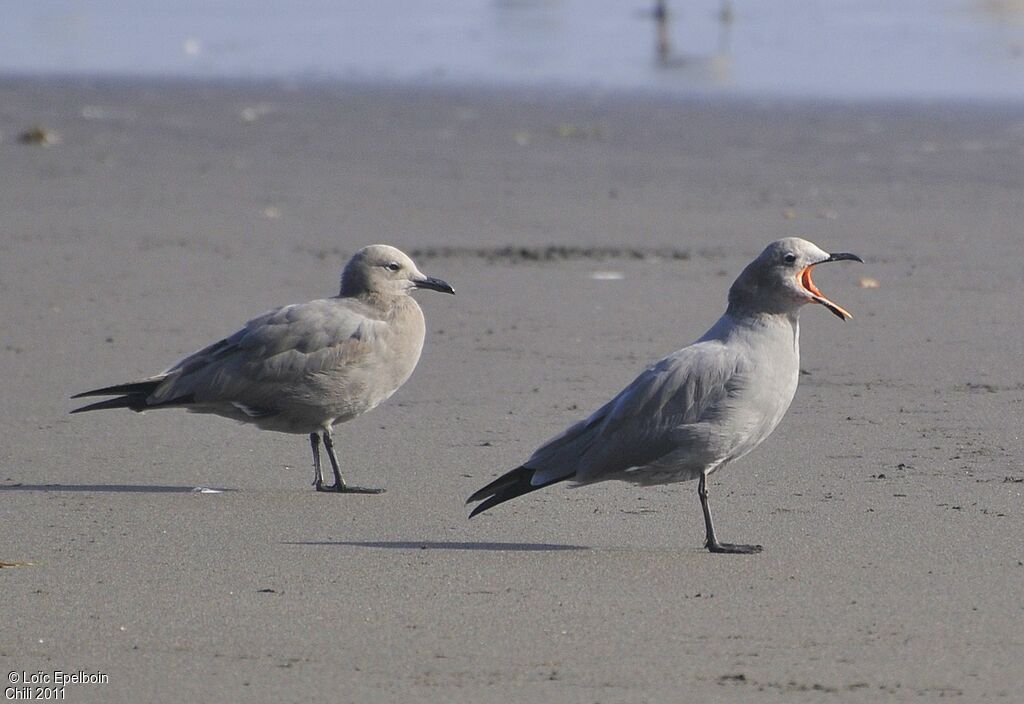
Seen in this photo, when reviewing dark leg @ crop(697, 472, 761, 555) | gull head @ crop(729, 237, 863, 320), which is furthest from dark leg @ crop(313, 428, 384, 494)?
gull head @ crop(729, 237, 863, 320)

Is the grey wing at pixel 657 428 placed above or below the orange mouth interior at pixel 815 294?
below

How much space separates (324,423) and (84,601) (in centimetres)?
198

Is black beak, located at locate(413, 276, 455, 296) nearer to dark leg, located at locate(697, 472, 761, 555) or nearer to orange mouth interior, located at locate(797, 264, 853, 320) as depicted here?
orange mouth interior, located at locate(797, 264, 853, 320)

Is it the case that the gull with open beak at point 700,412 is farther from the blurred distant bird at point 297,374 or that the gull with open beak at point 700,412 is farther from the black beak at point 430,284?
the black beak at point 430,284

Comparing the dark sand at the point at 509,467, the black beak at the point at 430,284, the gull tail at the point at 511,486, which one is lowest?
the dark sand at the point at 509,467

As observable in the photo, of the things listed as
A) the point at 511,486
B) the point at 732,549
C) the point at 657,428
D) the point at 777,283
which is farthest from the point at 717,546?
the point at 777,283

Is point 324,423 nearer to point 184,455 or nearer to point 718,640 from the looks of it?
point 184,455

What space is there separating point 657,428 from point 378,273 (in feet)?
6.30

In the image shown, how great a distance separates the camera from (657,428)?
19.5 feet

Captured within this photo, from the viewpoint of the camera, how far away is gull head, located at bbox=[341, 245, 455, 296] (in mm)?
7465

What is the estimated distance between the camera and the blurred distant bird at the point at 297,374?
7.09 meters

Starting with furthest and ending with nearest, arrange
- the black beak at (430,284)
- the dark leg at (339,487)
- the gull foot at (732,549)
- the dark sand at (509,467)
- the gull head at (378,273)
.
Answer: the black beak at (430,284) → the gull head at (378,273) → the dark leg at (339,487) → the gull foot at (732,549) → the dark sand at (509,467)

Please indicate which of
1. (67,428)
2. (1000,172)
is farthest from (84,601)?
(1000,172)

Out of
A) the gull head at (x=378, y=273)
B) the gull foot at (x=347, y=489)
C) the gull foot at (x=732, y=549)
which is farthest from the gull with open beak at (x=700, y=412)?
the gull head at (x=378, y=273)
